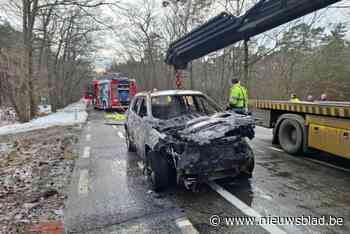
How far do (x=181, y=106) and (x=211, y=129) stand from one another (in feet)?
7.16

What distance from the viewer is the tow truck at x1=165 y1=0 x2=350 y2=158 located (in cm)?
587

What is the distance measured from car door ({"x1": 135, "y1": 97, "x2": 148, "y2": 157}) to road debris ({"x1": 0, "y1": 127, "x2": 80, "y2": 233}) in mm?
1701

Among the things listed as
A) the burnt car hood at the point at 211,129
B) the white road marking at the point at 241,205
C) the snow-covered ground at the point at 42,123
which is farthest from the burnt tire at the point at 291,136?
the snow-covered ground at the point at 42,123

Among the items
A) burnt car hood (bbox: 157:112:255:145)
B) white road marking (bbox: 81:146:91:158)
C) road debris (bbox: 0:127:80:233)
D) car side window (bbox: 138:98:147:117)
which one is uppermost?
car side window (bbox: 138:98:147:117)

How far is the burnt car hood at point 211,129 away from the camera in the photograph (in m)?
4.47

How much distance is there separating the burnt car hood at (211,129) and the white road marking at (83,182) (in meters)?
1.83

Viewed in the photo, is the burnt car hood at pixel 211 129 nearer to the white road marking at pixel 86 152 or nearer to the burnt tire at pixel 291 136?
the burnt tire at pixel 291 136

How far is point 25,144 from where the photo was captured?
10.0 metres

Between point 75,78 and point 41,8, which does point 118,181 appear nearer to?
point 41,8

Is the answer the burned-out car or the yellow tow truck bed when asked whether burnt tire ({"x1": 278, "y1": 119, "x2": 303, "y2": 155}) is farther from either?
the burned-out car

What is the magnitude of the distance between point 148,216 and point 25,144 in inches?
319

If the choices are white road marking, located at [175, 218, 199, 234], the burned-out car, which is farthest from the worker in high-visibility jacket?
white road marking, located at [175, 218, 199, 234]

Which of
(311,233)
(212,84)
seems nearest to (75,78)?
(212,84)

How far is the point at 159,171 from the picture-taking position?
476cm
